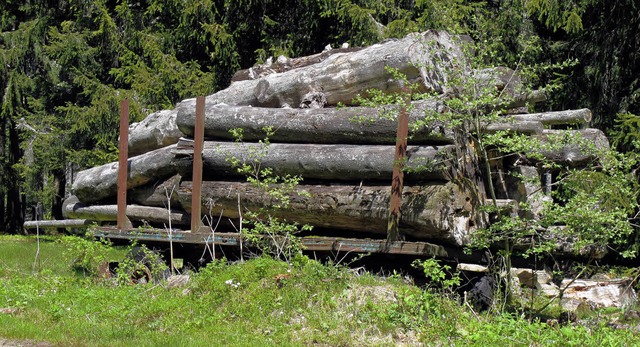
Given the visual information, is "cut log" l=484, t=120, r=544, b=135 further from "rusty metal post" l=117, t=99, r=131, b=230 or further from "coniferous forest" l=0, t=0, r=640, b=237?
"rusty metal post" l=117, t=99, r=131, b=230

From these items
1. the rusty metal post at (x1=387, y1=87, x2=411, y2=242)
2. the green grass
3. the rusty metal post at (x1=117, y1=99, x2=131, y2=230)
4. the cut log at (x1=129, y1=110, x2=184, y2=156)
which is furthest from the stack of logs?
the green grass

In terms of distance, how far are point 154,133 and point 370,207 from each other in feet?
15.1

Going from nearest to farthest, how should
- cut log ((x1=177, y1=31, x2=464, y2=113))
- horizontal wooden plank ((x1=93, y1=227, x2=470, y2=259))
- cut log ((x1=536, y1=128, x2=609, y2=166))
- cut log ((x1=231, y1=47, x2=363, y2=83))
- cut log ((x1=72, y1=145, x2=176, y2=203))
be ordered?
cut log ((x1=536, y1=128, x2=609, y2=166))
horizontal wooden plank ((x1=93, y1=227, x2=470, y2=259))
cut log ((x1=177, y1=31, x2=464, y2=113))
cut log ((x1=72, y1=145, x2=176, y2=203))
cut log ((x1=231, y1=47, x2=363, y2=83))

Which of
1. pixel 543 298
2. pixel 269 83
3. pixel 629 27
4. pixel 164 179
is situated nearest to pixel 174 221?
pixel 164 179

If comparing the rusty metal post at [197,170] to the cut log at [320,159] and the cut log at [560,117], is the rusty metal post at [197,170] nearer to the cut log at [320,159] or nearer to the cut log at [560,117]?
the cut log at [320,159]

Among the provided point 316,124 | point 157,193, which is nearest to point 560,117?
point 316,124

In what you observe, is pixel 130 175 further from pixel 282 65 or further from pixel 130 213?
pixel 282 65

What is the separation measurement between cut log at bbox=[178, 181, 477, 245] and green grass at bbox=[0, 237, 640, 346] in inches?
29.5

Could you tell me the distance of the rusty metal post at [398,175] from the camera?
30.5 feet

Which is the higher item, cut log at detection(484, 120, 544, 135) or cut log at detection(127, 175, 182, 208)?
cut log at detection(484, 120, 544, 135)

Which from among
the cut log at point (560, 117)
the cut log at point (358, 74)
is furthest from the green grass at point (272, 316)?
the cut log at point (560, 117)

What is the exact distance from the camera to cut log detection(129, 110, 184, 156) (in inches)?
500

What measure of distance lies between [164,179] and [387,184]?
156 inches

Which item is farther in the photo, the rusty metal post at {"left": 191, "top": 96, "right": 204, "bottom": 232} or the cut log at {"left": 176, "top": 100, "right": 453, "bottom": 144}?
the rusty metal post at {"left": 191, "top": 96, "right": 204, "bottom": 232}
